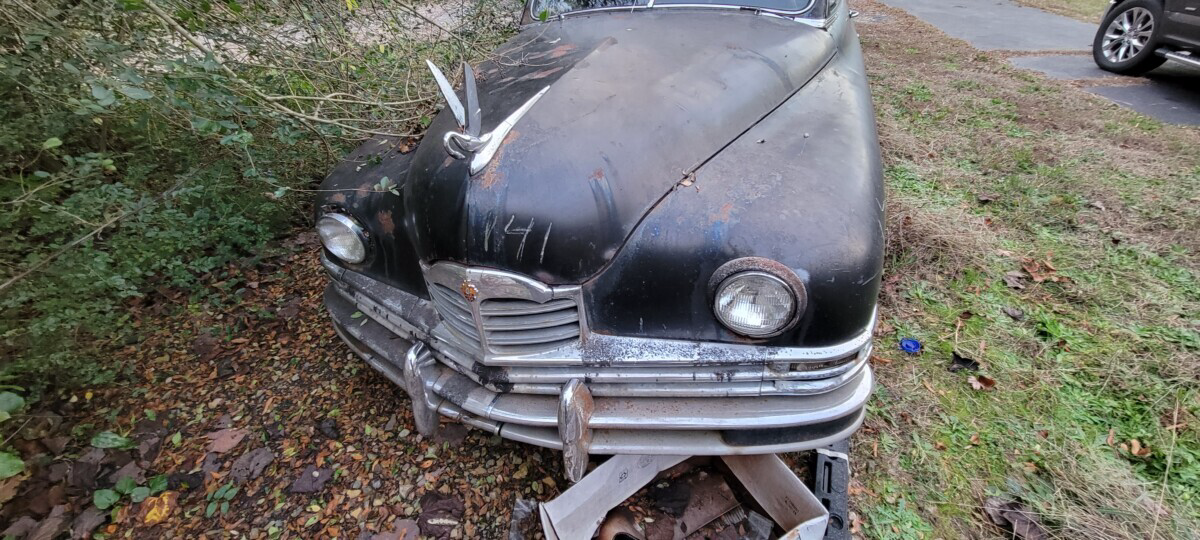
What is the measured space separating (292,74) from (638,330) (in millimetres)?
2410

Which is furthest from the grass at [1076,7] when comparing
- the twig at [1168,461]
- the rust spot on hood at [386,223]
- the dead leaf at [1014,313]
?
the rust spot on hood at [386,223]

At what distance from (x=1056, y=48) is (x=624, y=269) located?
975 cm

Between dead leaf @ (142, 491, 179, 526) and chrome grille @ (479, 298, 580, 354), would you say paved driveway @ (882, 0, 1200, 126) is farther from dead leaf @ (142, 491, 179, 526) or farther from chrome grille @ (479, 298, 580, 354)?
dead leaf @ (142, 491, 179, 526)

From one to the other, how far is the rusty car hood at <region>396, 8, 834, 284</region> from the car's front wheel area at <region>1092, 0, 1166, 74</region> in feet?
21.1

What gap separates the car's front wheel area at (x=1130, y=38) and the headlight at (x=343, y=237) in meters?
8.33

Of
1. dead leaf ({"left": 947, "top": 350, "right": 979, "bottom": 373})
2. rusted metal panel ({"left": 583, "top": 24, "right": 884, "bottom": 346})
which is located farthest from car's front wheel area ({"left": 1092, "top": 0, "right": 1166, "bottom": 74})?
rusted metal panel ({"left": 583, "top": 24, "right": 884, "bottom": 346})

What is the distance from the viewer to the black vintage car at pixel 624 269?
1.56 m

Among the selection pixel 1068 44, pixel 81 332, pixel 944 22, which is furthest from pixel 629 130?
pixel 944 22

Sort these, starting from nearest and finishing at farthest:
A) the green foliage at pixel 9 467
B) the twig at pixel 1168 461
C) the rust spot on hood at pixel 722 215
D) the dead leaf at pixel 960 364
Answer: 1. the green foliage at pixel 9 467
2. the rust spot on hood at pixel 722 215
3. the twig at pixel 1168 461
4. the dead leaf at pixel 960 364

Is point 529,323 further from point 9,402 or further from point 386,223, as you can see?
point 9,402

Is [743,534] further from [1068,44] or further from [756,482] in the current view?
[1068,44]

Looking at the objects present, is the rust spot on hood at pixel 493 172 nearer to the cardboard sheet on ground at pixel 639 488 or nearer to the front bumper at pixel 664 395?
the front bumper at pixel 664 395

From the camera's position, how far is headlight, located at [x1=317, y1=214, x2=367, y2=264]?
199 cm

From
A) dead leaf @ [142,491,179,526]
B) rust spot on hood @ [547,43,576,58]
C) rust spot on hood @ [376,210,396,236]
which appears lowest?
dead leaf @ [142,491,179,526]
